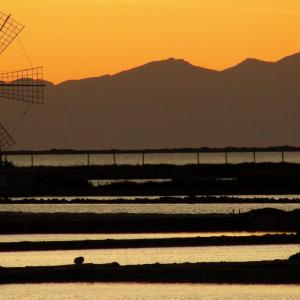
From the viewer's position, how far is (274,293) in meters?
29.6

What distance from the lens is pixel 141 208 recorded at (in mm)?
58406

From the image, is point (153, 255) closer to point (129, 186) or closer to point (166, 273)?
point (166, 273)

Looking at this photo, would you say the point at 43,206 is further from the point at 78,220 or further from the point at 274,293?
the point at 274,293

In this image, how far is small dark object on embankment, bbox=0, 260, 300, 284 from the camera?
104 ft

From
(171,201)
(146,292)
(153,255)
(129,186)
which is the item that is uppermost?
(129,186)

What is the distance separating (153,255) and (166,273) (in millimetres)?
4493

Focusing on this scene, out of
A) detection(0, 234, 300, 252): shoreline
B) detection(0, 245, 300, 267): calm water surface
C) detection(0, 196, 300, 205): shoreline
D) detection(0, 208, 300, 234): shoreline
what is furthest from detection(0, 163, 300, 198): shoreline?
detection(0, 245, 300, 267): calm water surface

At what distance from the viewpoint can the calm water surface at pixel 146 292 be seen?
29141 millimetres

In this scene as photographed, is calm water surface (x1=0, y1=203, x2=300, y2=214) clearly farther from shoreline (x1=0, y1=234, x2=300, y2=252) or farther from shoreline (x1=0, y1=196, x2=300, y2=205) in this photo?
shoreline (x1=0, y1=234, x2=300, y2=252)

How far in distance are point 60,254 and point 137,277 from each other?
19.3ft

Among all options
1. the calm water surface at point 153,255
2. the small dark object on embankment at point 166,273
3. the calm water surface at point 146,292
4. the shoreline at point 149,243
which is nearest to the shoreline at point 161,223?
the shoreline at point 149,243

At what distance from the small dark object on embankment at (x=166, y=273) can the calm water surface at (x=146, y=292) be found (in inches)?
20.2

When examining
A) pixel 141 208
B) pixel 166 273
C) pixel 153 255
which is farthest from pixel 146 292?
pixel 141 208

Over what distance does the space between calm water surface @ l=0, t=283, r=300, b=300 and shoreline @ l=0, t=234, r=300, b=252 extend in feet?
25.2
